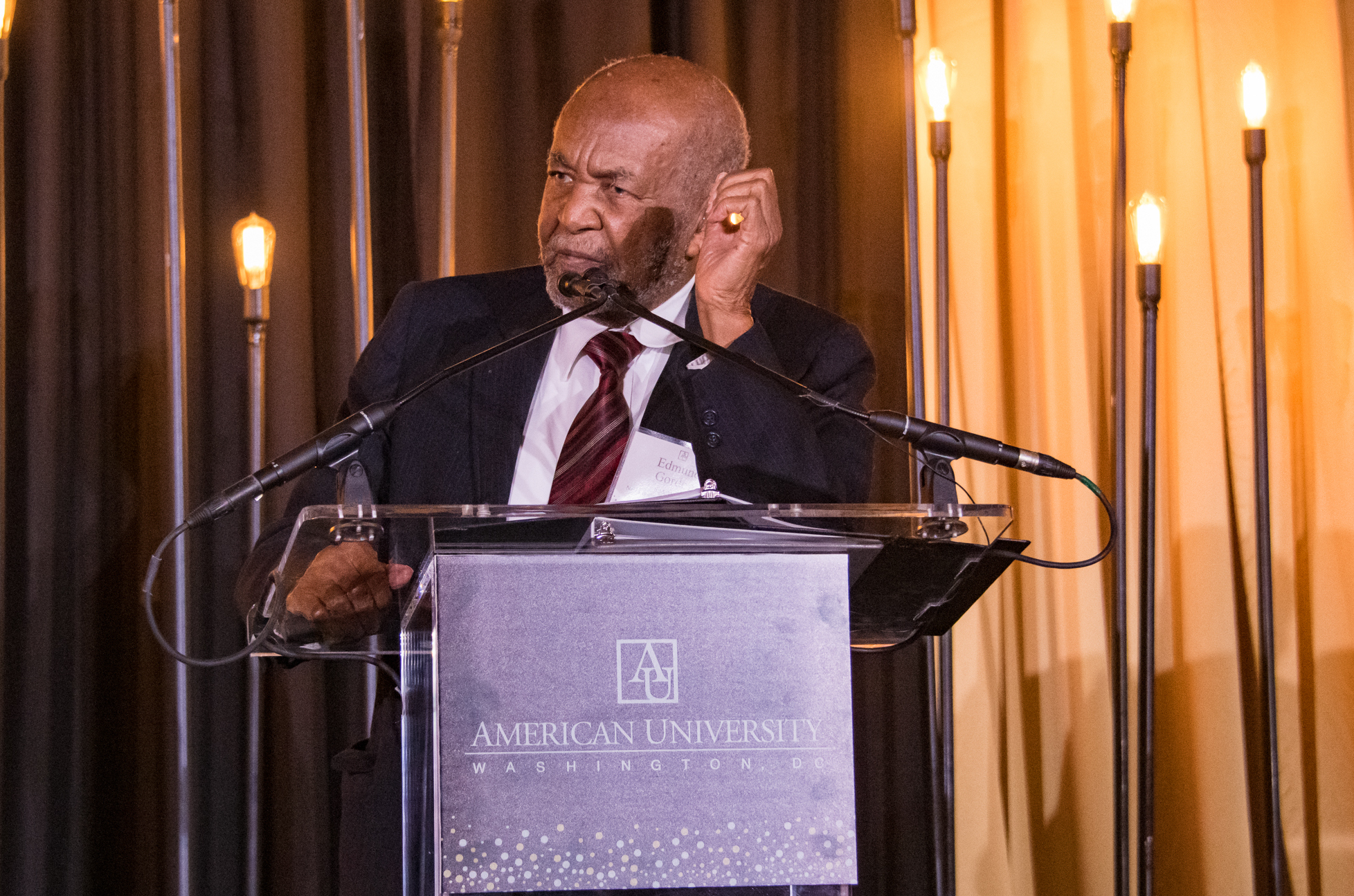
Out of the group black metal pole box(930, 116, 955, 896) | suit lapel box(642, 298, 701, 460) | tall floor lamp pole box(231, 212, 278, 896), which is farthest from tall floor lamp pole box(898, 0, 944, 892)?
tall floor lamp pole box(231, 212, 278, 896)

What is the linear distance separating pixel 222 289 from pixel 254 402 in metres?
0.30

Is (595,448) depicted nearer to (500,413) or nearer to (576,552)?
(500,413)

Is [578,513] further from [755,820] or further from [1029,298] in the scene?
[1029,298]

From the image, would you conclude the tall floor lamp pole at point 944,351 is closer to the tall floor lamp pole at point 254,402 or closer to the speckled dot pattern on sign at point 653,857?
the tall floor lamp pole at point 254,402

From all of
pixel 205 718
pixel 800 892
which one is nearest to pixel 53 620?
pixel 205 718

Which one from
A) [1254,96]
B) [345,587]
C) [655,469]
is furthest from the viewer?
[1254,96]

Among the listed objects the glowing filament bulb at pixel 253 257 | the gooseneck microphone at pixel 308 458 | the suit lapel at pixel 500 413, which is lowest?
the gooseneck microphone at pixel 308 458

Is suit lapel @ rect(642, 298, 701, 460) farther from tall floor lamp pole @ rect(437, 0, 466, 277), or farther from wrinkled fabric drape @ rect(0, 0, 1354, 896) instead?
wrinkled fabric drape @ rect(0, 0, 1354, 896)

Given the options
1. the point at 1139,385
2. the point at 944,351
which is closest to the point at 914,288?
the point at 944,351

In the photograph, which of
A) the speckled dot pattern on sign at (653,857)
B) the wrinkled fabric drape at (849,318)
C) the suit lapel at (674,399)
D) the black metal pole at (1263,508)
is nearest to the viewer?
the speckled dot pattern on sign at (653,857)

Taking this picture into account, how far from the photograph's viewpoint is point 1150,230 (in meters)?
2.43

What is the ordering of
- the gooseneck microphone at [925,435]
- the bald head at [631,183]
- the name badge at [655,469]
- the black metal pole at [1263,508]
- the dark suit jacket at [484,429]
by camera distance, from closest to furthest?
the gooseneck microphone at [925,435] < the dark suit jacket at [484,429] < the name badge at [655,469] < the bald head at [631,183] < the black metal pole at [1263,508]

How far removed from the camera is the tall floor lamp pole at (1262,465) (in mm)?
2420

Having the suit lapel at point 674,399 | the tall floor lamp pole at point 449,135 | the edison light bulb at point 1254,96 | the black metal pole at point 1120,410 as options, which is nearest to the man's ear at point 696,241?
the suit lapel at point 674,399
